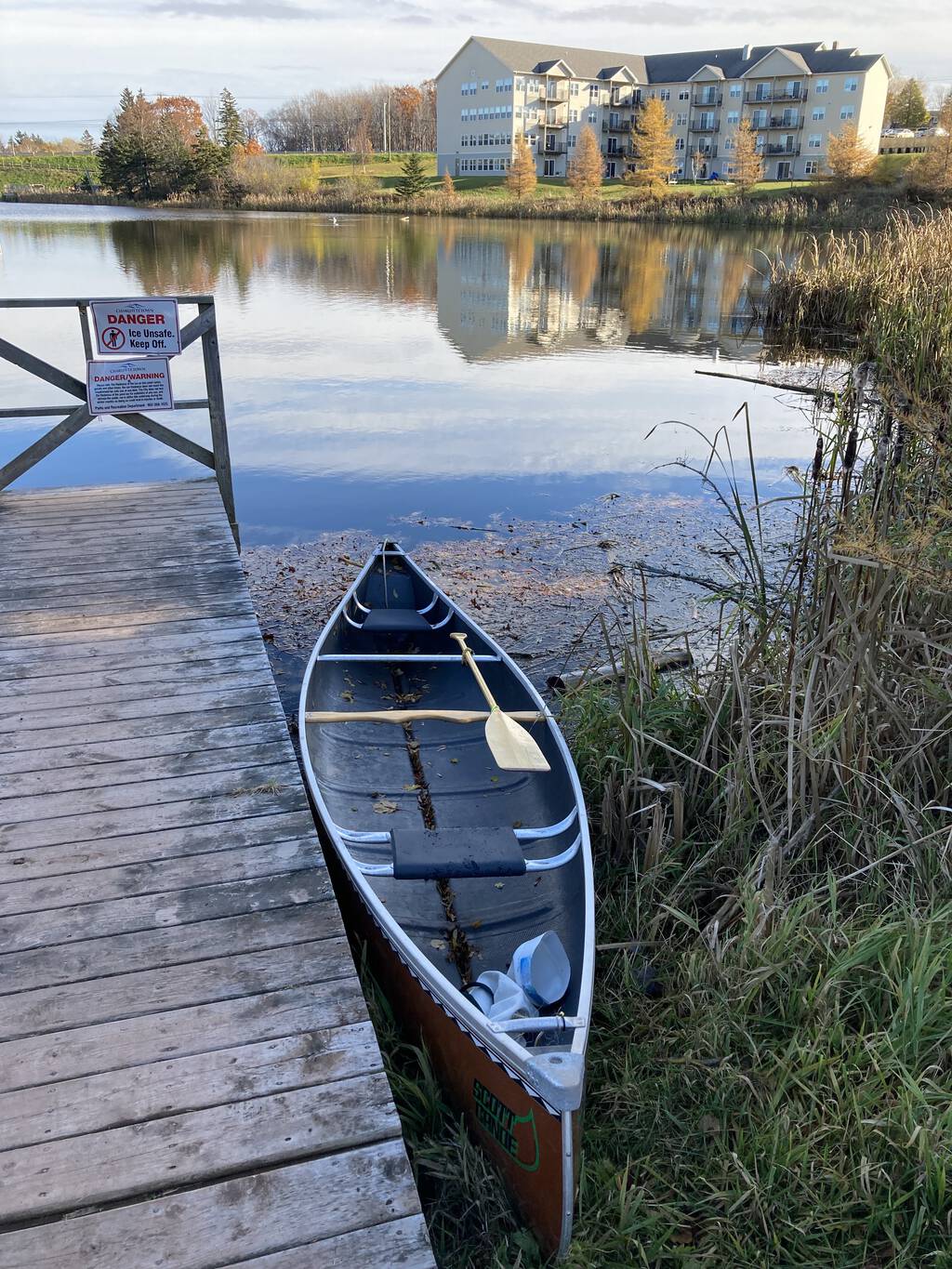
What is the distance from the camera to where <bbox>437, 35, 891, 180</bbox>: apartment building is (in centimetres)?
6469

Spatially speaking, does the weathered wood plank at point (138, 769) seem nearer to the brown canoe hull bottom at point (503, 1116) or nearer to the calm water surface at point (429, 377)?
the brown canoe hull bottom at point (503, 1116)

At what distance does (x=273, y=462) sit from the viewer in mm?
11227

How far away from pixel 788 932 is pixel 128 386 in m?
5.73

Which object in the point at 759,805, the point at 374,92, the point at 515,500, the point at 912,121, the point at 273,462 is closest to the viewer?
the point at 759,805

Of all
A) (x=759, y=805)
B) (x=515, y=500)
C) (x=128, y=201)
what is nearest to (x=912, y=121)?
(x=128, y=201)

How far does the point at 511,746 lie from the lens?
408 cm

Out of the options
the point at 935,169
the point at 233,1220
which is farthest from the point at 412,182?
the point at 233,1220

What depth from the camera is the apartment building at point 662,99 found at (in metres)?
64.7

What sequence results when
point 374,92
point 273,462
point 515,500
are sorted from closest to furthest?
1. point 515,500
2. point 273,462
3. point 374,92

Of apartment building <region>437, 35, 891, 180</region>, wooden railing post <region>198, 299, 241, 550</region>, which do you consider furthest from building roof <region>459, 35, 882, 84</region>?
wooden railing post <region>198, 299, 241, 550</region>

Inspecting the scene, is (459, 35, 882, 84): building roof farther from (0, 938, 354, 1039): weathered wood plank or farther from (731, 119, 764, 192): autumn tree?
(0, 938, 354, 1039): weathered wood plank

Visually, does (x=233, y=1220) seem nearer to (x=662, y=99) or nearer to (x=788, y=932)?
(x=788, y=932)

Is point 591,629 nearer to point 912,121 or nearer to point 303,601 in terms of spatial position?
point 303,601

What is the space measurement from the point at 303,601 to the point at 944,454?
4.88m
